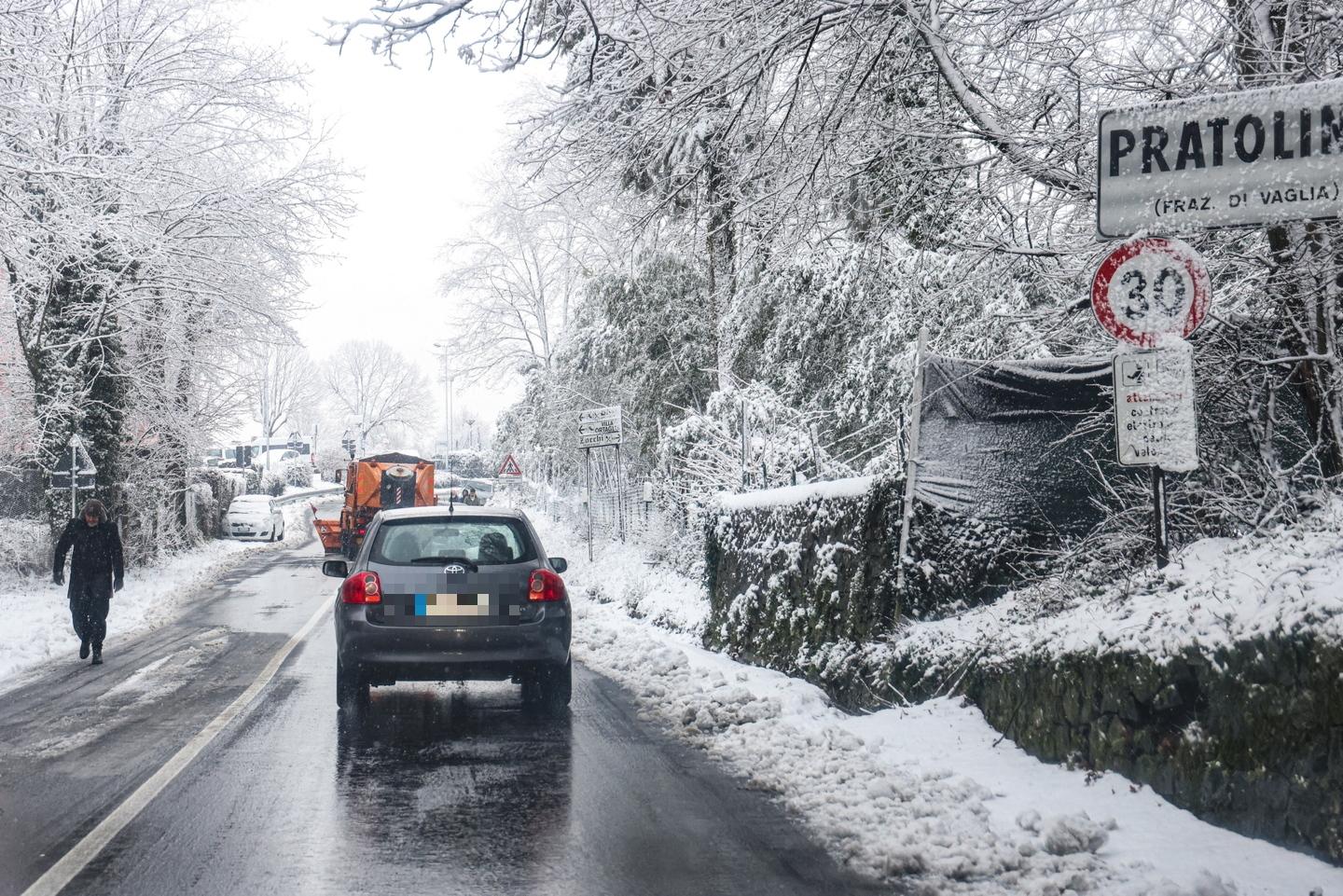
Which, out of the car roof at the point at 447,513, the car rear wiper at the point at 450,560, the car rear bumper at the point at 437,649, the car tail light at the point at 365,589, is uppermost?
the car roof at the point at 447,513

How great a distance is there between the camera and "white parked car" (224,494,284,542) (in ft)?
132

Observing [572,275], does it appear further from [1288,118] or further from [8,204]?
[1288,118]

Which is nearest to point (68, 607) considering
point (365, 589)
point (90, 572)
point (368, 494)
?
point (90, 572)

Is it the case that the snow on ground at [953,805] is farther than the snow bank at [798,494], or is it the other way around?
the snow bank at [798,494]

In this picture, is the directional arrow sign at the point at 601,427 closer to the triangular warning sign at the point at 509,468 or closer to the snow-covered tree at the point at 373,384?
the triangular warning sign at the point at 509,468

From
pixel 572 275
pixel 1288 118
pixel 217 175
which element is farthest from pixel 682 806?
pixel 572 275

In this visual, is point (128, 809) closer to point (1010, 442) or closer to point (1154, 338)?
point (1154, 338)

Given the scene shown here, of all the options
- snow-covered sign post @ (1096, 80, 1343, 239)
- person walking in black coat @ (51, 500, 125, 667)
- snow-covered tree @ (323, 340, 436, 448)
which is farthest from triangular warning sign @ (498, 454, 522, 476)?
snow-covered tree @ (323, 340, 436, 448)

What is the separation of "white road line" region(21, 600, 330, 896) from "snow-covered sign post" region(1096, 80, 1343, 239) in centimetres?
574

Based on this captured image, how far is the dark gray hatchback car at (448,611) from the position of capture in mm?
8797

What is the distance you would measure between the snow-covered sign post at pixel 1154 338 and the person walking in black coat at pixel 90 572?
34.8 ft

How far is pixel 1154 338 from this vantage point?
20.5 feet

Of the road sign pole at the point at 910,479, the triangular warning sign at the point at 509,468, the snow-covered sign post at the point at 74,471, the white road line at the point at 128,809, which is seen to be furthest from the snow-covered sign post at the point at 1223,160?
the triangular warning sign at the point at 509,468

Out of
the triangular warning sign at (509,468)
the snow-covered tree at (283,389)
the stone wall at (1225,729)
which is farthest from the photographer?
the snow-covered tree at (283,389)
